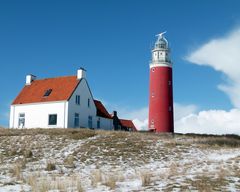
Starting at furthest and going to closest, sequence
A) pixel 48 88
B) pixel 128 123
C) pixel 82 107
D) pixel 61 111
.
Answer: pixel 128 123 → pixel 48 88 → pixel 82 107 → pixel 61 111

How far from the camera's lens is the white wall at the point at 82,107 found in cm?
4434

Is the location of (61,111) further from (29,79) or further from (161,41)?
(161,41)

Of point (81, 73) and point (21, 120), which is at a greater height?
point (81, 73)

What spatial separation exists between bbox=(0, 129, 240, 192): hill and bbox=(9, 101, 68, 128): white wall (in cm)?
754

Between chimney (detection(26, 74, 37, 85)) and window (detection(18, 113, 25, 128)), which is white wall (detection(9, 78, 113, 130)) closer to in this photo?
window (detection(18, 113, 25, 128))

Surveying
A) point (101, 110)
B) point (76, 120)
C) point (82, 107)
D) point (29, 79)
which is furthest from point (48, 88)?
point (101, 110)

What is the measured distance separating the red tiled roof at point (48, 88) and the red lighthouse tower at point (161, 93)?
35.3ft

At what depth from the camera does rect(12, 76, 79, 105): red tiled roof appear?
45000 millimetres

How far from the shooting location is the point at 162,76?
52.2 meters

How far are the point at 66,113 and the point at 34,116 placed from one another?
429 cm

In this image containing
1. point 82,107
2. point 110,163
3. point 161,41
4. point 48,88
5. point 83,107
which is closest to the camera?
point 110,163

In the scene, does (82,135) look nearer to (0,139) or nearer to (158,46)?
(0,139)

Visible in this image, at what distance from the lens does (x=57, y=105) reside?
44406 mm

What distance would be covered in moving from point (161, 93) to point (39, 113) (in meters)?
15.3
